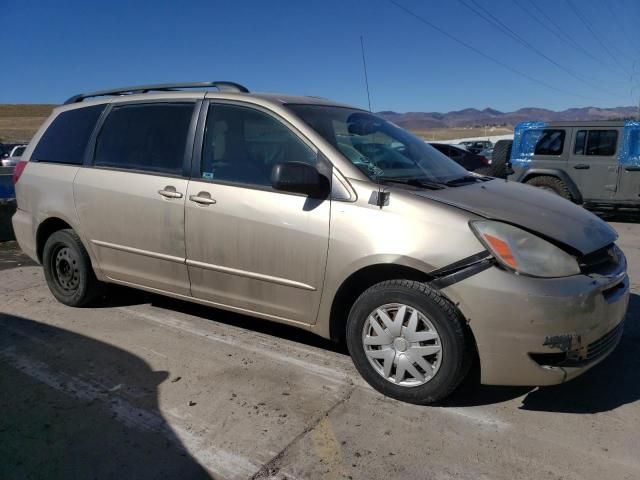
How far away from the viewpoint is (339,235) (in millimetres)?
3084

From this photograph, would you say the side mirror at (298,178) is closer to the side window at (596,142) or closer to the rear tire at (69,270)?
the rear tire at (69,270)

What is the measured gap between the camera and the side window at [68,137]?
4.48m

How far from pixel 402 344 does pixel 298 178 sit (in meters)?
1.11

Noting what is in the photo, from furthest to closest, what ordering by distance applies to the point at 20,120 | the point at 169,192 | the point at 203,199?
1. the point at 20,120
2. the point at 169,192
3. the point at 203,199

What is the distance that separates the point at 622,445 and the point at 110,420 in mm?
2646

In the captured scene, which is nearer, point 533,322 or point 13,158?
point 533,322

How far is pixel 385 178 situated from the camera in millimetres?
3264

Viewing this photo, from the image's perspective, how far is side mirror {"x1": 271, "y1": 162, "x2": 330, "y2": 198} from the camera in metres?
3.08

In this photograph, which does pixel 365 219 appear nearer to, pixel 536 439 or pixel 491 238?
pixel 491 238

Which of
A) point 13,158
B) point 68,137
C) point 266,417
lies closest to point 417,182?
point 266,417

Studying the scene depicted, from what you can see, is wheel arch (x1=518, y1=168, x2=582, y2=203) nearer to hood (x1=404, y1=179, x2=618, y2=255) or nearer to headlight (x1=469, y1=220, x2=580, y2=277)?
hood (x1=404, y1=179, x2=618, y2=255)

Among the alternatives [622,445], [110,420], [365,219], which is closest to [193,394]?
[110,420]

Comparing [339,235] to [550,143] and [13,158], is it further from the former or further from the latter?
[13,158]

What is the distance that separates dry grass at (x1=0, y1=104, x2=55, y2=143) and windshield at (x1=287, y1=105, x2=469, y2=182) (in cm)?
4475
